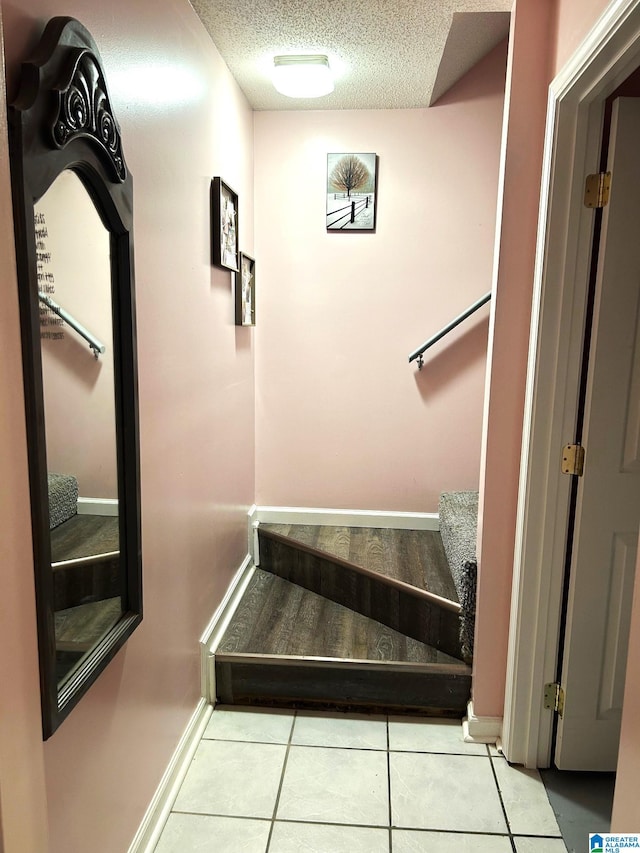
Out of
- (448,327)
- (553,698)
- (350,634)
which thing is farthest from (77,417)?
(448,327)

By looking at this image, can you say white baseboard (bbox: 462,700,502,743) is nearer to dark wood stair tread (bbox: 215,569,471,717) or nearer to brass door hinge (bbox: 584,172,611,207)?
dark wood stair tread (bbox: 215,569,471,717)

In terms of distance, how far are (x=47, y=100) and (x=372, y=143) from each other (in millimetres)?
2223

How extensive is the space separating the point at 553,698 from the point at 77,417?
1720 millimetres

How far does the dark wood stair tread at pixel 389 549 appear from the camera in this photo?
2.56 meters

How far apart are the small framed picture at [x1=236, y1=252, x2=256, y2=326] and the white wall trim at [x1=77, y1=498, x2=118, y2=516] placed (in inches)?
56.5

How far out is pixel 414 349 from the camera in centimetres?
308

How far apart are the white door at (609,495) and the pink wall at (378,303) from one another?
1.27 m

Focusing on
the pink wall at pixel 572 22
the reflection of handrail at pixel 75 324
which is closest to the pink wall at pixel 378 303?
the pink wall at pixel 572 22

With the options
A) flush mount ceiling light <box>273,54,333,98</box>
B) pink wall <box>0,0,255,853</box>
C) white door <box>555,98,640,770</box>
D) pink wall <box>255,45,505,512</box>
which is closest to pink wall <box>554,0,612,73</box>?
white door <box>555,98,640,770</box>

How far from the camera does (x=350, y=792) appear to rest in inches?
74.3

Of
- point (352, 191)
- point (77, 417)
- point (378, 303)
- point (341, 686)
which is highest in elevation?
point (352, 191)

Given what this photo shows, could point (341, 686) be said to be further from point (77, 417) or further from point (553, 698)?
point (77, 417)

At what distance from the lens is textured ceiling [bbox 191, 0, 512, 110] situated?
6.58ft

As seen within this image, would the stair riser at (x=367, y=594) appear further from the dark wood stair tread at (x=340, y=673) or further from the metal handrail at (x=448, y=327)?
the metal handrail at (x=448, y=327)
